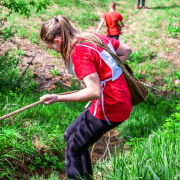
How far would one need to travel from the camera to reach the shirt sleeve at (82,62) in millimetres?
1561

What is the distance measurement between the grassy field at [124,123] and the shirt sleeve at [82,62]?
70cm

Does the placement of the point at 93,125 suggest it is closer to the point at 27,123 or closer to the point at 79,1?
the point at 27,123

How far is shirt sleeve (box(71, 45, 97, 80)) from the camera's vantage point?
1.56 m

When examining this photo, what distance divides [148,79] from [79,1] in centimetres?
670

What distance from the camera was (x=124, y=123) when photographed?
406 centimetres

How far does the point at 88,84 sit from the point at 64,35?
471 millimetres

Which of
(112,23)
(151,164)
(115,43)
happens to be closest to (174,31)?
(112,23)

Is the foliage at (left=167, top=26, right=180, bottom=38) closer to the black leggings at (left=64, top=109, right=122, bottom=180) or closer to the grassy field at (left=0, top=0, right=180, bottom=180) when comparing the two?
the grassy field at (left=0, top=0, right=180, bottom=180)

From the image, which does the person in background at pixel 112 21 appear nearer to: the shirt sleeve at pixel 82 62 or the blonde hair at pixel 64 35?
the blonde hair at pixel 64 35

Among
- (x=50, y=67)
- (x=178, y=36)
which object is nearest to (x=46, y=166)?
(x=50, y=67)

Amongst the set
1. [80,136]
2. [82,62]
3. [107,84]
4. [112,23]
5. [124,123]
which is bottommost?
[124,123]

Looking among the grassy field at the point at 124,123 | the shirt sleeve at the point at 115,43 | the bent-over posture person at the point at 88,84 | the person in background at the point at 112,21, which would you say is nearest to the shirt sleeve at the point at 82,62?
the bent-over posture person at the point at 88,84

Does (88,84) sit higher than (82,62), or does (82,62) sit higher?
(82,62)

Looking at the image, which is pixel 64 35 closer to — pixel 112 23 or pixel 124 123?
pixel 124 123
